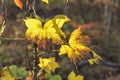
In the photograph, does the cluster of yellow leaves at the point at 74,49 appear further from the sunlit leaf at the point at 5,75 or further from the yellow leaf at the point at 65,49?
the sunlit leaf at the point at 5,75

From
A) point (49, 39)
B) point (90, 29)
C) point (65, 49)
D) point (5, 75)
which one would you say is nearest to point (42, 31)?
point (49, 39)

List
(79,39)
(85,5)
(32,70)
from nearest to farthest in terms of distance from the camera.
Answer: (79,39)
(32,70)
(85,5)

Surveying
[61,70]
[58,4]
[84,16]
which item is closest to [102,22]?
[84,16]

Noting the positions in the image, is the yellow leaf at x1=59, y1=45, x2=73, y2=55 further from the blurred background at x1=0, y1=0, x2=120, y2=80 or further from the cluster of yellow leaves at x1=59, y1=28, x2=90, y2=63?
the blurred background at x1=0, y1=0, x2=120, y2=80

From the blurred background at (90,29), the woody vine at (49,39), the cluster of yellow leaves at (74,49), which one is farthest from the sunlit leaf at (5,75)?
the blurred background at (90,29)

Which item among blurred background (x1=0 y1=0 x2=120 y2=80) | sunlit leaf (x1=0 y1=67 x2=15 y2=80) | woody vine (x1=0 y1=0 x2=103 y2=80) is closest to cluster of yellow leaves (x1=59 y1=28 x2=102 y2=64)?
woody vine (x1=0 y1=0 x2=103 y2=80)

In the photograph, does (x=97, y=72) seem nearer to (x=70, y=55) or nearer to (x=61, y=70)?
(x=61, y=70)

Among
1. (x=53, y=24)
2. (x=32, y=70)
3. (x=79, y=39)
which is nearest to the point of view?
(x=53, y=24)
